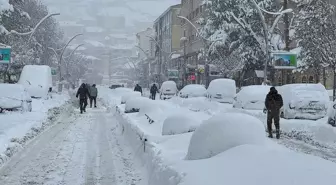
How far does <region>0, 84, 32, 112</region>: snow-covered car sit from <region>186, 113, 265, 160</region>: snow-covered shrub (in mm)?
17721

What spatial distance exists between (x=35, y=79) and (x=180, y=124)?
25188 mm

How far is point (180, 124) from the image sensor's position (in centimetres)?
1259

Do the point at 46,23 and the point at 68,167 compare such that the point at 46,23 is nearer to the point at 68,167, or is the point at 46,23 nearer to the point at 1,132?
the point at 1,132

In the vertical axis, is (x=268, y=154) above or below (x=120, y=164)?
above

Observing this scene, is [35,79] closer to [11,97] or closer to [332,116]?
[11,97]

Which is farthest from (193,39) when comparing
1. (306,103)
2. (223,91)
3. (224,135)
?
(224,135)

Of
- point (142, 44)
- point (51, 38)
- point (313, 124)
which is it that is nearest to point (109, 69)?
point (142, 44)

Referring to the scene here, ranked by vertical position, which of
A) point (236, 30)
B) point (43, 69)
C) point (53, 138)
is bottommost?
point (53, 138)

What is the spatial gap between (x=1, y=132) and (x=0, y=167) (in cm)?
549

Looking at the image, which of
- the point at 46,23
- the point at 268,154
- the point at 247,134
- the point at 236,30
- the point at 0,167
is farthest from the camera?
the point at 46,23

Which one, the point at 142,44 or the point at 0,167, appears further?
the point at 142,44

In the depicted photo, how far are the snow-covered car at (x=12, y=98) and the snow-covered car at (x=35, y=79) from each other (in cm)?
1062

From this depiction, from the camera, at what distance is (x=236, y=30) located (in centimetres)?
5016

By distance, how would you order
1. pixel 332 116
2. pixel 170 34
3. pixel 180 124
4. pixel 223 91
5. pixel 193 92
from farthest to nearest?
pixel 170 34
pixel 193 92
pixel 223 91
pixel 332 116
pixel 180 124
